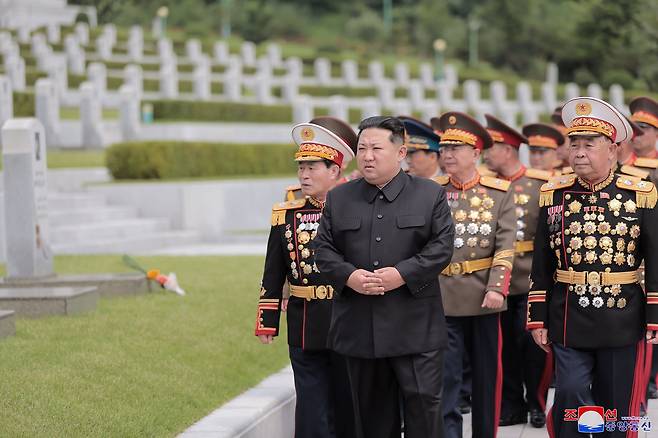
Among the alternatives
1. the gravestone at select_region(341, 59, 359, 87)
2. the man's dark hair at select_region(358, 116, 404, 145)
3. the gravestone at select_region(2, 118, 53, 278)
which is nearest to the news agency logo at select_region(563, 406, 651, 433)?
the man's dark hair at select_region(358, 116, 404, 145)

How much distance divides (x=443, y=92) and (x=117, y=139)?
19.5 meters

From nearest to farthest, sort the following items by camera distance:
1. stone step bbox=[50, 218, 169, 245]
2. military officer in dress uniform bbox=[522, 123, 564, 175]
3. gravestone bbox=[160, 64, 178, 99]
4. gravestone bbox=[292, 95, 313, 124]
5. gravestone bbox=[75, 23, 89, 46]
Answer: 1. military officer in dress uniform bbox=[522, 123, 564, 175]
2. stone step bbox=[50, 218, 169, 245]
3. gravestone bbox=[292, 95, 313, 124]
4. gravestone bbox=[160, 64, 178, 99]
5. gravestone bbox=[75, 23, 89, 46]

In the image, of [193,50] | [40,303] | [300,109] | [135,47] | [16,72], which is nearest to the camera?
[40,303]

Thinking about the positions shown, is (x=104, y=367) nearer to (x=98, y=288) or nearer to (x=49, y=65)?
(x=98, y=288)

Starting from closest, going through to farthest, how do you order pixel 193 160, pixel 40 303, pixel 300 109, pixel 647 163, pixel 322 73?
pixel 647 163 < pixel 40 303 < pixel 193 160 < pixel 300 109 < pixel 322 73

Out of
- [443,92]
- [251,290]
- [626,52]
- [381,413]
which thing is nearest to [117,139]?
[251,290]

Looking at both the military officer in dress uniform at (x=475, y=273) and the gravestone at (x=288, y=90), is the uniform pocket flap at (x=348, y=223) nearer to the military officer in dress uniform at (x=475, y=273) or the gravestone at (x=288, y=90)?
the military officer in dress uniform at (x=475, y=273)

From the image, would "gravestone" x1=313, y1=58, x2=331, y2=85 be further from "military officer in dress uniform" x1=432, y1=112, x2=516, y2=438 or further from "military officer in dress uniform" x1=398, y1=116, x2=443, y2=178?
"military officer in dress uniform" x1=432, y1=112, x2=516, y2=438

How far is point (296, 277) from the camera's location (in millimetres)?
6848

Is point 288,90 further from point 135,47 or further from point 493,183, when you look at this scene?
point 493,183

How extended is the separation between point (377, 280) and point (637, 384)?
181 cm

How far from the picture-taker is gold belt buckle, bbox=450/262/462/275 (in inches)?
305

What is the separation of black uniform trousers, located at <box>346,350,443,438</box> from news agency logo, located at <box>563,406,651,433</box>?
958mm

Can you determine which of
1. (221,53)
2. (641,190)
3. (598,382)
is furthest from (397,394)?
(221,53)
